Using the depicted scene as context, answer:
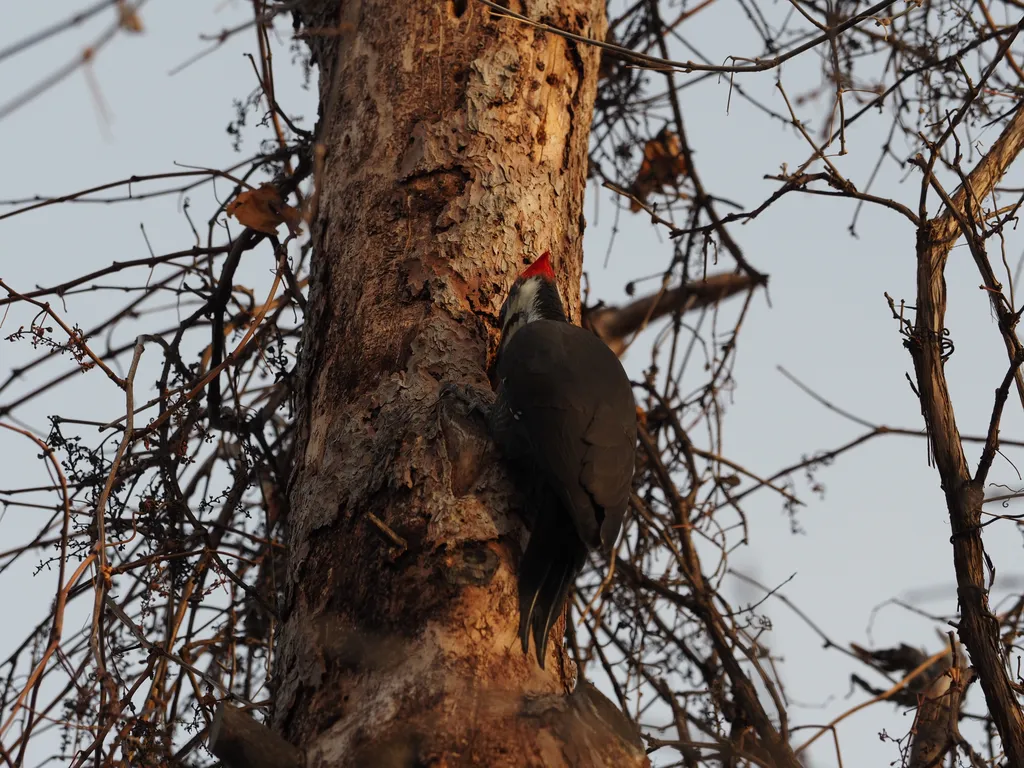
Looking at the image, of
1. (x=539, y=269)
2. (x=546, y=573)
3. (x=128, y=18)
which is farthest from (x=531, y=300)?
(x=128, y=18)

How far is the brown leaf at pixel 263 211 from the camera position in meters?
3.42

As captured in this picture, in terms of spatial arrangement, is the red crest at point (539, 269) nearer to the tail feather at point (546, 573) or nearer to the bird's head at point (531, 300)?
the bird's head at point (531, 300)

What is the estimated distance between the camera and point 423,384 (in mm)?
2533

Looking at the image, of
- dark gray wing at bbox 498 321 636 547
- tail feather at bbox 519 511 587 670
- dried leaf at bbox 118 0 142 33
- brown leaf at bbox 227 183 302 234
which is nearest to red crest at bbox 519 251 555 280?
dark gray wing at bbox 498 321 636 547

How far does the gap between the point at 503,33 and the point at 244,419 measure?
1.51m

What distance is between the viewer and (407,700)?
6.54 ft

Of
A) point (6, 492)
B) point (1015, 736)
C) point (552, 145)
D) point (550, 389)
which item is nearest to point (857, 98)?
point (552, 145)

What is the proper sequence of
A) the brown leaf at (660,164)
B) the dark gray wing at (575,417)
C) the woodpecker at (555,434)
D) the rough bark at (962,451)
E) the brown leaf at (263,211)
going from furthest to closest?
the brown leaf at (660,164) → the brown leaf at (263,211) → the dark gray wing at (575,417) → the woodpecker at (555,434) → the rough bark at (962,451)

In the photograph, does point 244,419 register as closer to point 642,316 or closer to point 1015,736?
point 642,316

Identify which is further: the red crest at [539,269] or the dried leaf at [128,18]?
the red crest at [539,269]

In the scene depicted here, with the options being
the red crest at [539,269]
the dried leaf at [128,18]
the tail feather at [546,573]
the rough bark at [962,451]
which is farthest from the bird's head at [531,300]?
the dried leaf at [128,18]

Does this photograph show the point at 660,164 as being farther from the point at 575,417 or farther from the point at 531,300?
the point at 575,417

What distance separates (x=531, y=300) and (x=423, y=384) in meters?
0.49

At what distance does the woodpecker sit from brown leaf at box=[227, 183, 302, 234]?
1.02 meters
